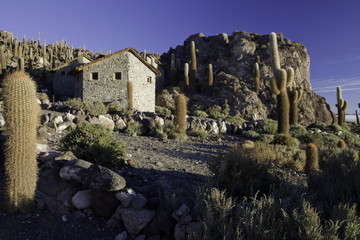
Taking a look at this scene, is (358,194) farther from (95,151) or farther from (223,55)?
(223,55)

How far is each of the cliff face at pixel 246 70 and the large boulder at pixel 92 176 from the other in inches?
1165

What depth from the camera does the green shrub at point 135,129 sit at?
10.6m

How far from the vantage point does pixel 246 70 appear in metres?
38.8

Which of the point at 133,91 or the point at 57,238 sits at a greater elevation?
the point at 133,91

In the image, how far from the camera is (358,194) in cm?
311

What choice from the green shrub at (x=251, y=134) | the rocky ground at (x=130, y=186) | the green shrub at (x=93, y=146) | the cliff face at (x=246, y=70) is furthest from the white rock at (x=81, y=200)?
the cliff face at (x=246, y=70)

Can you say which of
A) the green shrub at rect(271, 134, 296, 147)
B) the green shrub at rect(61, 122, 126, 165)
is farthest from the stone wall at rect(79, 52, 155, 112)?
the green shrub at rect(61, 122, 126, 165)

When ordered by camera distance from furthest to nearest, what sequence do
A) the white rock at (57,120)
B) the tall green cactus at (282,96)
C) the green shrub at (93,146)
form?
the tall green cactus at (282,96), the white rock at (57,120), the green shrub at (93,146)

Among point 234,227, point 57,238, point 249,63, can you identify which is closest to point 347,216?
point 234,227

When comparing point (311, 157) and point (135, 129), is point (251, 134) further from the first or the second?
point (135, 129)

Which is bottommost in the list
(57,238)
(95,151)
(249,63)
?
(57,238)

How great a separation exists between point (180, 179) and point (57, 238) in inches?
95.6

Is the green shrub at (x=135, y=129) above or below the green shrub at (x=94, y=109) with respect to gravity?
below

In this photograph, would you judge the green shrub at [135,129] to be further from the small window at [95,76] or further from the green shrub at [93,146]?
the small window at [95,76]
